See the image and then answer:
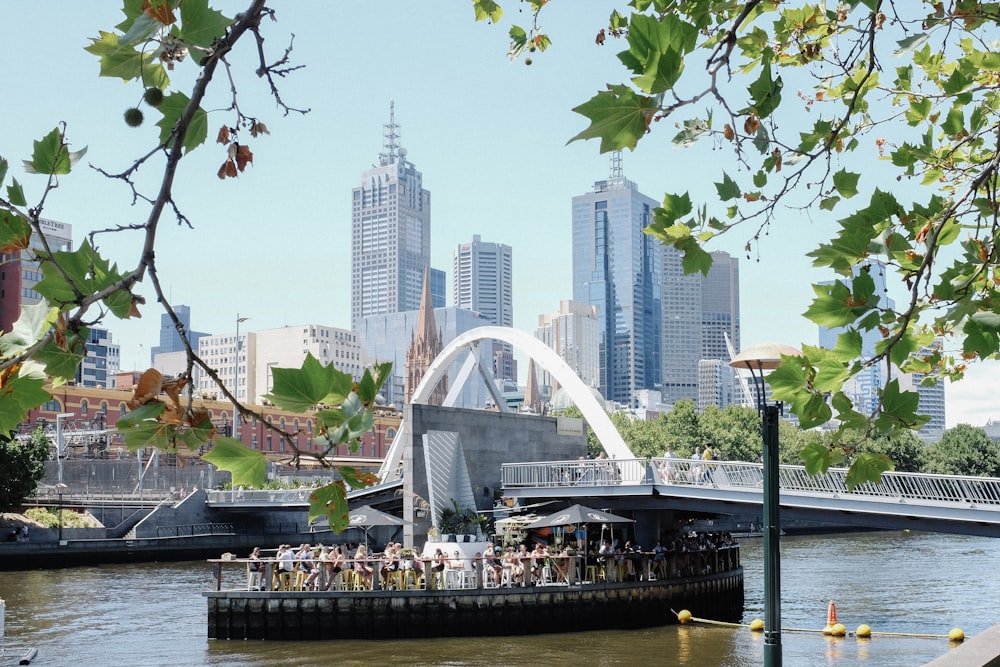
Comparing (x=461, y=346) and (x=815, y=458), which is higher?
(x=461, y=346)

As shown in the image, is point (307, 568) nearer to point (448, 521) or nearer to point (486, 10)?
point (448, 521)

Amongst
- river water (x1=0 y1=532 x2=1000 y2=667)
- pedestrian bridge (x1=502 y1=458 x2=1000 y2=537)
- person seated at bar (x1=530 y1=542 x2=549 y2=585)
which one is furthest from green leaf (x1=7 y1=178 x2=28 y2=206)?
person seated at bar (x1=530 y1=542 x2=549 y2=585)

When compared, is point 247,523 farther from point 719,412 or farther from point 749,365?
point 749,365

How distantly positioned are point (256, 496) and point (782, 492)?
118 feet

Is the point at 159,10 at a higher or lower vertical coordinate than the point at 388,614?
higher

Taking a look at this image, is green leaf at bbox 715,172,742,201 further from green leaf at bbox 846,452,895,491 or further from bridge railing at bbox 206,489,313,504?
bridge railing at bbox 206,489,313,504

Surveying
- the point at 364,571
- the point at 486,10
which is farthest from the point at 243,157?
the point at 364,571

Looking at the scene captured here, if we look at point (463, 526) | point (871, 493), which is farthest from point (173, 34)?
point (463, 526)

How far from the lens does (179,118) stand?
A: 8.73 ft

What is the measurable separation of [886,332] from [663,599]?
28.3 m

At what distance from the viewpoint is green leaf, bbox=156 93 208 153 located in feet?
8.41

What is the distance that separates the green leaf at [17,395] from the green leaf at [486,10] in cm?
385

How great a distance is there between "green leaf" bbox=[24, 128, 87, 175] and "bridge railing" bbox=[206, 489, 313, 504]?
5430 cm

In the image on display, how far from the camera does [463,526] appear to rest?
36969 millimetres
